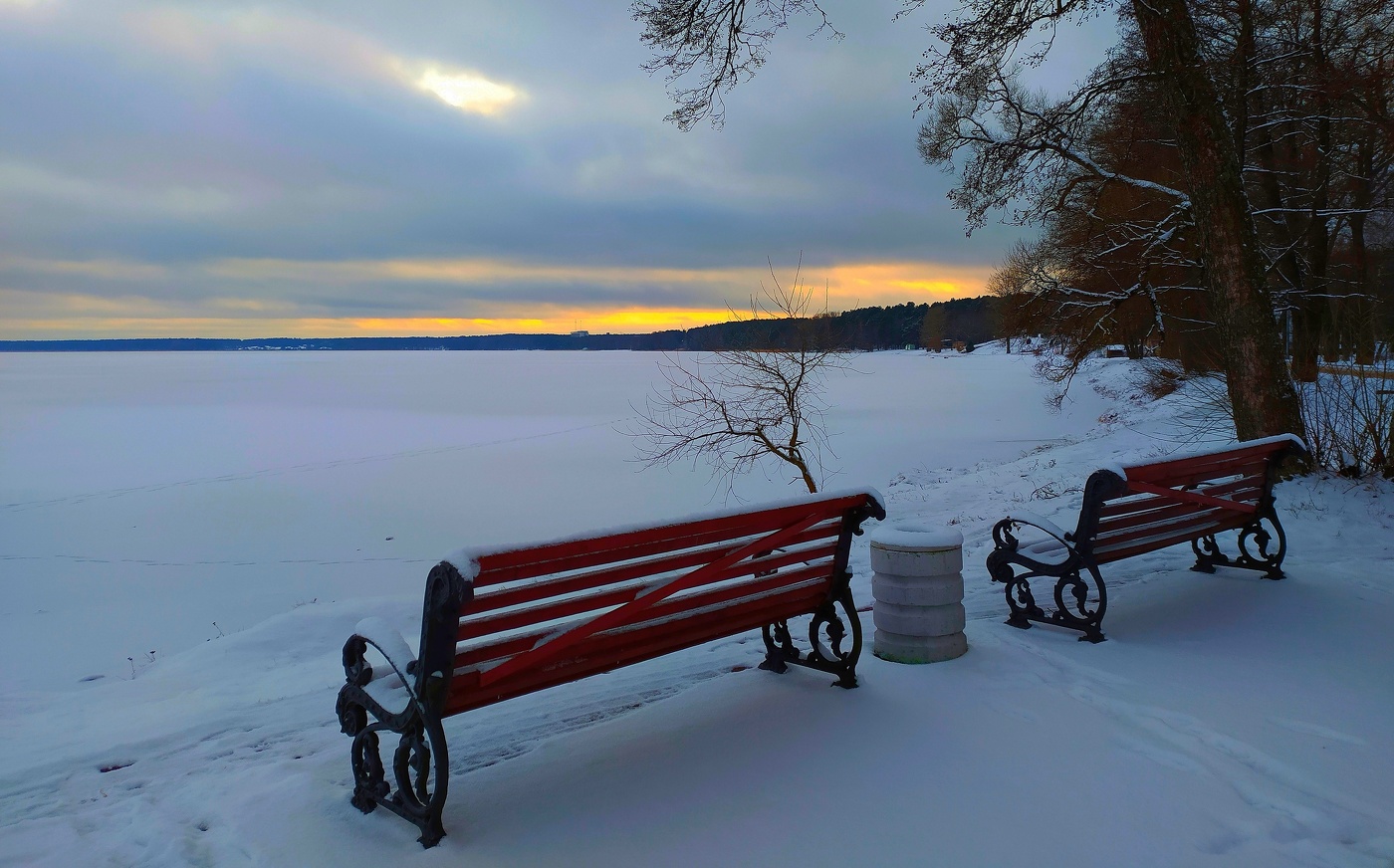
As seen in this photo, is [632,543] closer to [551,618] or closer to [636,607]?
[636,607]

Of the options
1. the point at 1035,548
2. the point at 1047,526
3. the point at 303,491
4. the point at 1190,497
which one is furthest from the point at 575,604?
the point at 303,491

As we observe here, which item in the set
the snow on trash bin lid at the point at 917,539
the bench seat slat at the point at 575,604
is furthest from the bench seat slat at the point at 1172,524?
the bench seat slat at the point at 575,604

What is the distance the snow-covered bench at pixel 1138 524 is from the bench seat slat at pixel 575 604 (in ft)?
6.62

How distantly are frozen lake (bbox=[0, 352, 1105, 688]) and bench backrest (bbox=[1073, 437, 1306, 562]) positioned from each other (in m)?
4.68

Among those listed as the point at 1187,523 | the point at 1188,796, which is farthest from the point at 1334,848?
the point at 1187,523

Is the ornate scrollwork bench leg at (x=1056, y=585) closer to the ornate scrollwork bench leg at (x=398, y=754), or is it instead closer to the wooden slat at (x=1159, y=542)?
the wooden slat at (x=1159, y=542)

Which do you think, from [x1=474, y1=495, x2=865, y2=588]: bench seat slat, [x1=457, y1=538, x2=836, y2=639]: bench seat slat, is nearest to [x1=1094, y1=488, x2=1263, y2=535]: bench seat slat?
[x1=474, y1=495, x2=865, y2=588]: bench seat slat

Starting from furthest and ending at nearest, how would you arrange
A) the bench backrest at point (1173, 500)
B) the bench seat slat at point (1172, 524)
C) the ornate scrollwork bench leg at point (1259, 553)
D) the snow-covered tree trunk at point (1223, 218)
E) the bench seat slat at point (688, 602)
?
the snow-covered tree trunk at point (1223, 218)
the ornate scrollwork bench leg at point (1259, 553)
the bench seat slat at point (1172, 524)
the bench backrest at point (1173, 500)
the bench seat slat at point (688, 602)

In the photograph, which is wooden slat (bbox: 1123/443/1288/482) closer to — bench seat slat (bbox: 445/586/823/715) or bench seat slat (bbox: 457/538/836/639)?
bench seat slat (bbox: 445/586/823/715)

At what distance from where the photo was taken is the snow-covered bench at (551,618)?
287cm

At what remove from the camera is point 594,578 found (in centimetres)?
319

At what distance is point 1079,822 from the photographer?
117 inches

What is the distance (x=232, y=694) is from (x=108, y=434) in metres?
25.3

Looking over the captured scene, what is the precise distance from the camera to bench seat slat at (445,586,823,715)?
3.05 m
